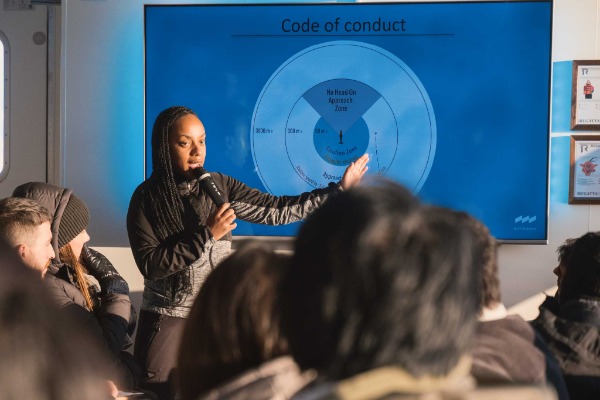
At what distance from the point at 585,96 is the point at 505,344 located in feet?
8.84

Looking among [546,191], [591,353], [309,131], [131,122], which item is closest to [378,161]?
[309,131]

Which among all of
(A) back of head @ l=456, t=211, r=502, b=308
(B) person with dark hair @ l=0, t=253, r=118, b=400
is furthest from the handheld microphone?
(B) person with dark hair @ l=0, t=253, r=118, b=400

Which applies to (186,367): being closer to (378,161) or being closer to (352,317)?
(352,317)

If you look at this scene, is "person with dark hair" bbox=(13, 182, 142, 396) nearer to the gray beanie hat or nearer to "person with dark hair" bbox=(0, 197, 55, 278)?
the gray beanie hat

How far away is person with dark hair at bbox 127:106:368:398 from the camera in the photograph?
2965 mm

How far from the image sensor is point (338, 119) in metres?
4.35

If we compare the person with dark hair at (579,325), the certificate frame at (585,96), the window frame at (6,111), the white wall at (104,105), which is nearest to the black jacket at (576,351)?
the person with dark hair at (579,325)

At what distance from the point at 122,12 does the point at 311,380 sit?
3.82 meters

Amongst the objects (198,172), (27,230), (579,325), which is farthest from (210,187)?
(579,325)

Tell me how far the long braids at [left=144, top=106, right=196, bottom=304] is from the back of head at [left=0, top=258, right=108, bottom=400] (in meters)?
1.81

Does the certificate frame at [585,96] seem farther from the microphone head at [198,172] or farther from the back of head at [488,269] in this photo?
the back of head at [488,269]

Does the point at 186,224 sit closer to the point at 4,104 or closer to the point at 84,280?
the point at 84,280

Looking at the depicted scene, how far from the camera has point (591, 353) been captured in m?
2.06

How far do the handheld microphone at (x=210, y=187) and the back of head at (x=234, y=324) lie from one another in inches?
76.4
